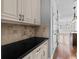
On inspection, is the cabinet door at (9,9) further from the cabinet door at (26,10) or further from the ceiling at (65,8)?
the ceiling at (65,8)

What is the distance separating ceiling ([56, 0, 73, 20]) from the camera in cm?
448

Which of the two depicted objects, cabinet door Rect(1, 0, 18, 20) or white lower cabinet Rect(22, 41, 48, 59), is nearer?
cabinet door Rect(1, 0, 18, 20)

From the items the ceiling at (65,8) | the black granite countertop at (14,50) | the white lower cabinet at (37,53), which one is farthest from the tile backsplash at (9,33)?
the ceiling at (65,8)

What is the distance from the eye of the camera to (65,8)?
454 centimetres

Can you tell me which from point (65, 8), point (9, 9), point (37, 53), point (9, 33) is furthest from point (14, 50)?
point (65, 8)

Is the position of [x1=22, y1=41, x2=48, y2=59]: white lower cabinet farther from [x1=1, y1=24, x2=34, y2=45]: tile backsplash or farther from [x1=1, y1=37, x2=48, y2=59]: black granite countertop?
[x1=1, y1=24, x2=34, y2=45]: tile backsplash

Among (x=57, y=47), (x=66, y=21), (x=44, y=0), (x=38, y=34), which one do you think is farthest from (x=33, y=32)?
(x=57, y=47)

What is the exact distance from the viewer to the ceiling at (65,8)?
4.48 m

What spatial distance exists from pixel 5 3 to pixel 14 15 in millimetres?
328

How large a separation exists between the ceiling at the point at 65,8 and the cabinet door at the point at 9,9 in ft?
10.1

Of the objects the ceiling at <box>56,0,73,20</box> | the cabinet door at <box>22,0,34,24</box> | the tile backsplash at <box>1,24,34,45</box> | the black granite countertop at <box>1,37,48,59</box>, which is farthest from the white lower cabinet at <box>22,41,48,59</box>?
the ceiling at <box>56,0,73,20</box>

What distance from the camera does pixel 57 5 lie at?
4.77 metres

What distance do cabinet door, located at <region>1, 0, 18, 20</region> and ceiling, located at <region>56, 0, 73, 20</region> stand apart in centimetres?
307

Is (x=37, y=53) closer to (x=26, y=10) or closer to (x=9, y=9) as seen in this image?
(x=26, y=10)
